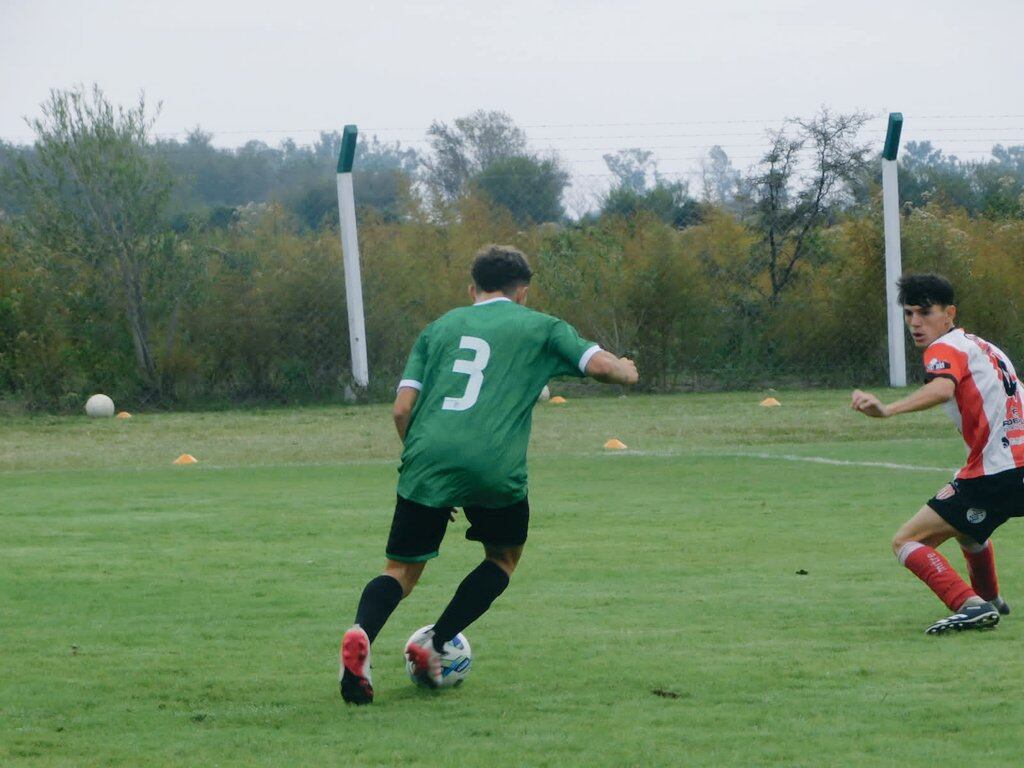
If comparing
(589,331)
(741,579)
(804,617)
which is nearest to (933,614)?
(804,617)

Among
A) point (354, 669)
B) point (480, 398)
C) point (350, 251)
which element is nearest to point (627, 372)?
point (480, 398)

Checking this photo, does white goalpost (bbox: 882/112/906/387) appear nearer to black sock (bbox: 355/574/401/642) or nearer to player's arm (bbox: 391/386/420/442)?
player's arm (bbox: 391/386/420/442)

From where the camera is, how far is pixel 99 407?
26.3m

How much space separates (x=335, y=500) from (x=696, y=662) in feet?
23.9

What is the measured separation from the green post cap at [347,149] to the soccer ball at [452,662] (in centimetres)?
2186

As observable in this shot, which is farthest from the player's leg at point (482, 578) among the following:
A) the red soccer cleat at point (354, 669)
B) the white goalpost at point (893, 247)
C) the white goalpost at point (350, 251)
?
the white goalpost at point (893, 247)

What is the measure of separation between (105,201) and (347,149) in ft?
14.6

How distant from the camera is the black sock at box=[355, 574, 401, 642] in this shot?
541 cm

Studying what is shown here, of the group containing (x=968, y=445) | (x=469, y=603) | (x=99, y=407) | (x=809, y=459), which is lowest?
(x=99, y=407)

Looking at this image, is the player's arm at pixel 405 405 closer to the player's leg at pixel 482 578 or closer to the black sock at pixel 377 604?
the player's leg at pixel 482 578

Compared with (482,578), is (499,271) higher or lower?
higher

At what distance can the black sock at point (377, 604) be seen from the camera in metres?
5.41

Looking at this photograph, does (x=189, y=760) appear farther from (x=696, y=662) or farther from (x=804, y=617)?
(x=804, y=617)

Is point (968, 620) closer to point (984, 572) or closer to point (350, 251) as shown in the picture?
point (984, 572)
